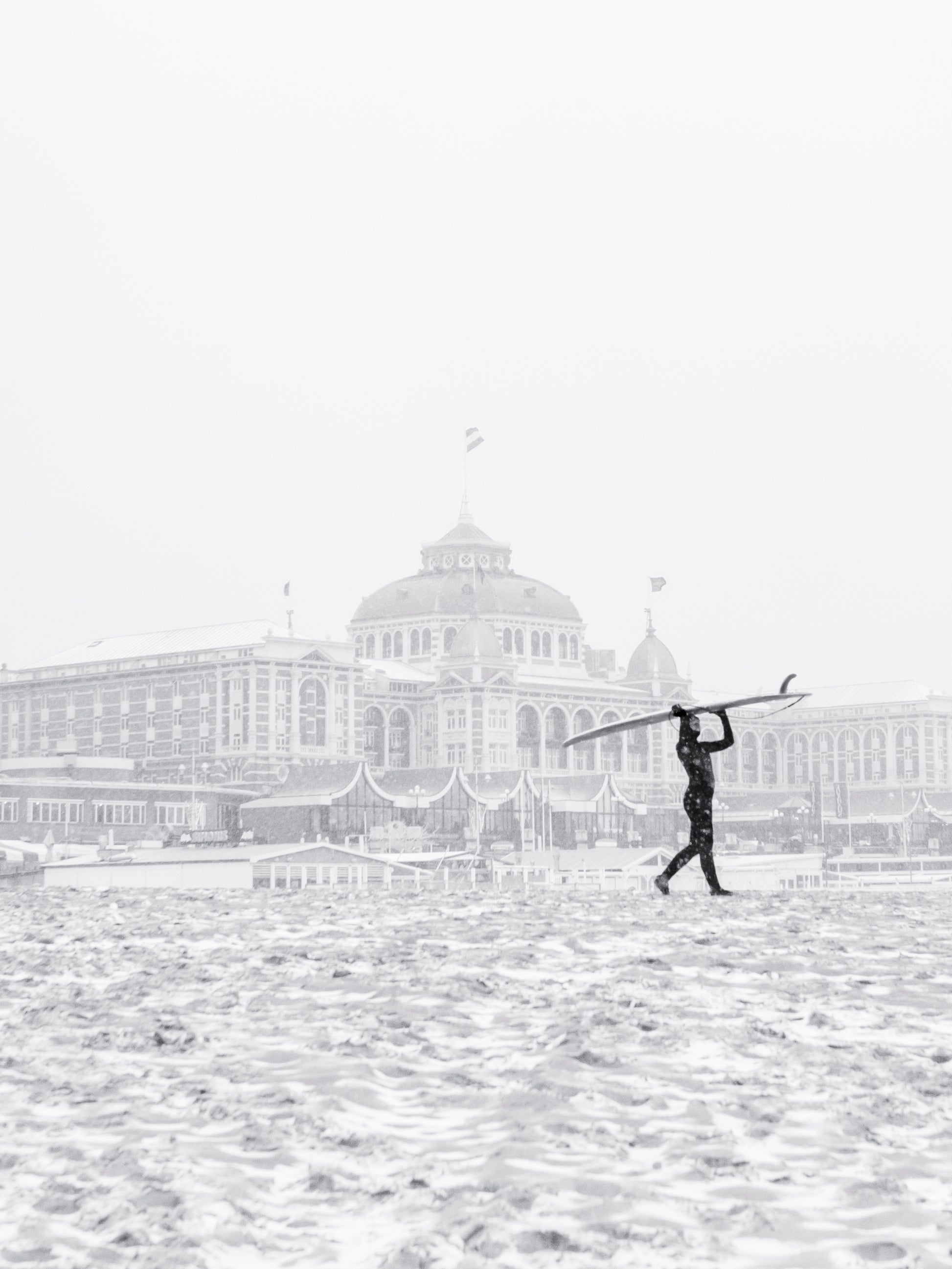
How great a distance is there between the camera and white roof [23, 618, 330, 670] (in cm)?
17100

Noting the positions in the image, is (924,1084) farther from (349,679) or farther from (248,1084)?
(349,679)

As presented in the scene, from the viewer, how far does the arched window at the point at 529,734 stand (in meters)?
196

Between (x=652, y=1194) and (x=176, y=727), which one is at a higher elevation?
(x=176, y=727)

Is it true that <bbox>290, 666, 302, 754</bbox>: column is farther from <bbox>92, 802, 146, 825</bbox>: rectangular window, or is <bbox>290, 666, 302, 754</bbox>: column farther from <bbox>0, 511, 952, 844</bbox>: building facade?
<bbox>92, 802, 146, 825</bbox>: rectangular window

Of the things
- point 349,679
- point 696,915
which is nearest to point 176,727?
point 349,679

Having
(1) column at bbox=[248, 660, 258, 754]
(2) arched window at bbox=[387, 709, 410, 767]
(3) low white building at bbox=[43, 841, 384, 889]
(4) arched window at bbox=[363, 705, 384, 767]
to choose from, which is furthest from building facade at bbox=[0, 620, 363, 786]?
(3) low white building at bbox=[43, 841, 384, 889]

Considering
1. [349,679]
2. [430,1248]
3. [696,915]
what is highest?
[349,679]

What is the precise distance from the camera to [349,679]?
6905 inches

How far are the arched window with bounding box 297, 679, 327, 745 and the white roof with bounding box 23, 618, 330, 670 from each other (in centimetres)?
384

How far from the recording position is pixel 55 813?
13512 centimetres

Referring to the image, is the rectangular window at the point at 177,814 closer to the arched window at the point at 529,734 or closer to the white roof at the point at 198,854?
the white roof at the point at 198,854

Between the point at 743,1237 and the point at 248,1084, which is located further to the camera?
the point at 248,1084

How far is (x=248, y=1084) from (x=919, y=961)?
6.56m

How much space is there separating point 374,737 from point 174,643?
23.1 meters
